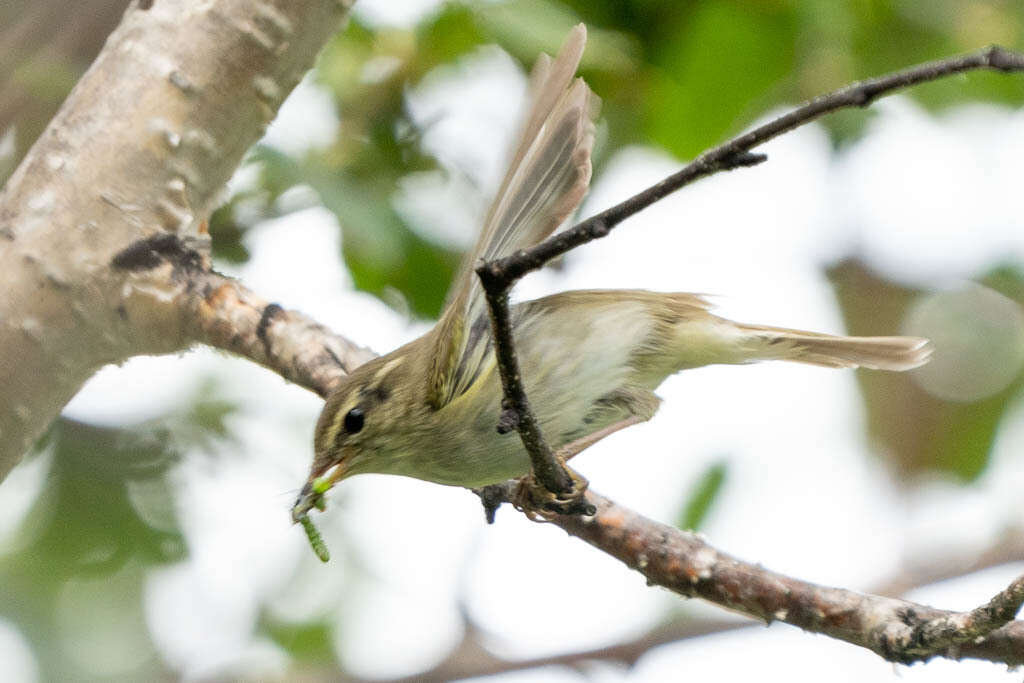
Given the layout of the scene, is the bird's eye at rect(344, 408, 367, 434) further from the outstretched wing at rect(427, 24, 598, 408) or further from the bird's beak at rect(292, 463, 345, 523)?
the outstretched wing at rect(427, 24, 598, 408)

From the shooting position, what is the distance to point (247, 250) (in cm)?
336

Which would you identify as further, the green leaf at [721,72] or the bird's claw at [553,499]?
the green leaf at [721,72]

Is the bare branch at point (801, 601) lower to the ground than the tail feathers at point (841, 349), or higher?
lower

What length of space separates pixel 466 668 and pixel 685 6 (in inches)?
86.5

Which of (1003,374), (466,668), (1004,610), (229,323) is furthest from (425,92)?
(1003,374)

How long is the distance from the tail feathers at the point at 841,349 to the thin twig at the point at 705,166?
5.99 feet

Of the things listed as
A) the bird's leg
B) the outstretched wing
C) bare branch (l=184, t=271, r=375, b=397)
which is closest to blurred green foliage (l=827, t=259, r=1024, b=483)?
the bird's leg

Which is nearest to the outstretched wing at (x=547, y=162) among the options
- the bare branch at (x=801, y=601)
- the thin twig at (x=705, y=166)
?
the thin twig at (x=705, y=166)

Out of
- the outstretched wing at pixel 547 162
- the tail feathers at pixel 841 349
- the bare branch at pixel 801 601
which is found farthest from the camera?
the tail feathers at pixel 841 349

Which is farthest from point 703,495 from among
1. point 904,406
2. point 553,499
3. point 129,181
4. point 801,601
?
point 904,406

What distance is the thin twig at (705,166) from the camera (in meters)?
1.36

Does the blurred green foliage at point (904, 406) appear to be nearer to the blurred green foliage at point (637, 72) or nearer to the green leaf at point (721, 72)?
the blurred green foliage at point (637, 72)

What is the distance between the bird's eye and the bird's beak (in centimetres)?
14

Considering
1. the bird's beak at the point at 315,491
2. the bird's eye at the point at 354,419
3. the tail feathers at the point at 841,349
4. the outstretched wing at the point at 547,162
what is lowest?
the bird's beak at the point at 315,491
